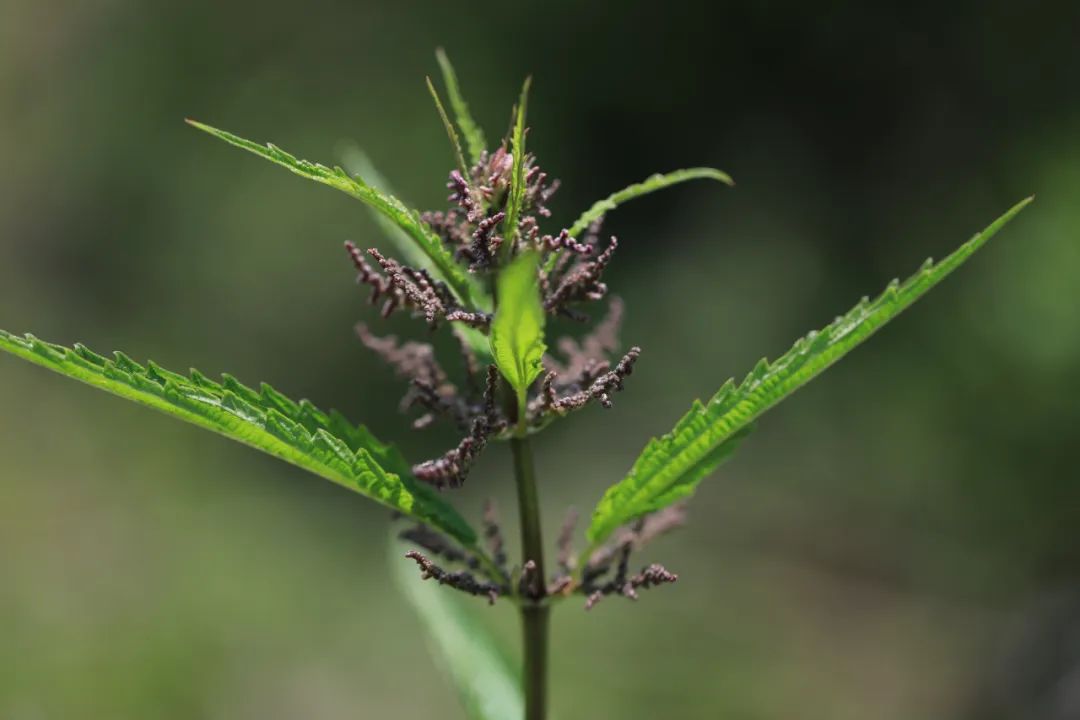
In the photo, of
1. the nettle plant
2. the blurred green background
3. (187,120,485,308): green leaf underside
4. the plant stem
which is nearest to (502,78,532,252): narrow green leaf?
the nettle plant

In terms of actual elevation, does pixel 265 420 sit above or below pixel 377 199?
Result: below

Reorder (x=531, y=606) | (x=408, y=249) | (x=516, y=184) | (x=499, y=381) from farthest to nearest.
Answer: (x=408, y=249)
(x=531, y=606)
(x=499, y=381)
(x=516, y=184)

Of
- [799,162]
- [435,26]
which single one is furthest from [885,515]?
[435,26]

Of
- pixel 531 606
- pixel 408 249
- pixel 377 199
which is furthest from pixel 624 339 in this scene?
pixel 377 199

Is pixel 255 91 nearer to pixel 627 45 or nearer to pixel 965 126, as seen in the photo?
pixel 627 45

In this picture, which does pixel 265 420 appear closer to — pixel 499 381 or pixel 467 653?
pixel 499 381

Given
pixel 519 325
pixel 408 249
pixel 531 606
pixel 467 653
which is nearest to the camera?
pixel 519 325

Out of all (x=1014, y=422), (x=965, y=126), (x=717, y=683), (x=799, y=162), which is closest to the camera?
(x=717, y=683)
